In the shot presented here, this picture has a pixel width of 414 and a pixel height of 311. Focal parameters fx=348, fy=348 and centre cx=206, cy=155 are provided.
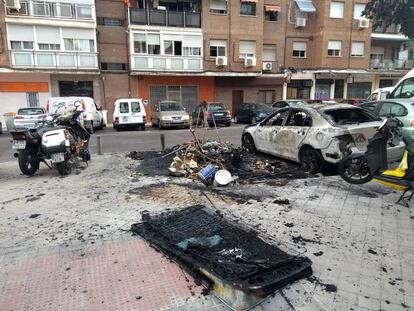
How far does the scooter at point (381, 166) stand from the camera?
534 cm

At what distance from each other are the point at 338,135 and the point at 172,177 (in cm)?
345

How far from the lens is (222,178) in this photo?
6.50 metres

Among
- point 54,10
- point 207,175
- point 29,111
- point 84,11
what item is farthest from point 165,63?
point 207,175

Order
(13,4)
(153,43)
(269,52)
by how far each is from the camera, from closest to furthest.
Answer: (13,4) → (153,43) → (269,52)

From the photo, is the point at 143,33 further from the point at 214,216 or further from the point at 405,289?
the point at 405,289

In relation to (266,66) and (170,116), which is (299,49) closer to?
(266,66)

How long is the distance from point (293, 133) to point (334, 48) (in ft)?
81.6

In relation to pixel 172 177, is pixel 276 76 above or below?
above

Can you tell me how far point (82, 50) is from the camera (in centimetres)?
2389

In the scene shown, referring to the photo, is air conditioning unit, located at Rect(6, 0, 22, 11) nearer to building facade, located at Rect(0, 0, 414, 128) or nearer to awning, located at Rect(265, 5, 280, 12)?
building facade, located at Rect(0, 0, 414, 128)

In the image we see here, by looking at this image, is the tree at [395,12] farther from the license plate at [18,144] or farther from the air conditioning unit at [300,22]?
the air conditioning unit at [300,22]

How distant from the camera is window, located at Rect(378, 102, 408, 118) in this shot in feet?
27.7

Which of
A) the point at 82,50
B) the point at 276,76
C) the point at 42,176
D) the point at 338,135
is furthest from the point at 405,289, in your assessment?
the point at 276,76

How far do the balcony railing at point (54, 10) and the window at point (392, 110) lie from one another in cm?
2073
